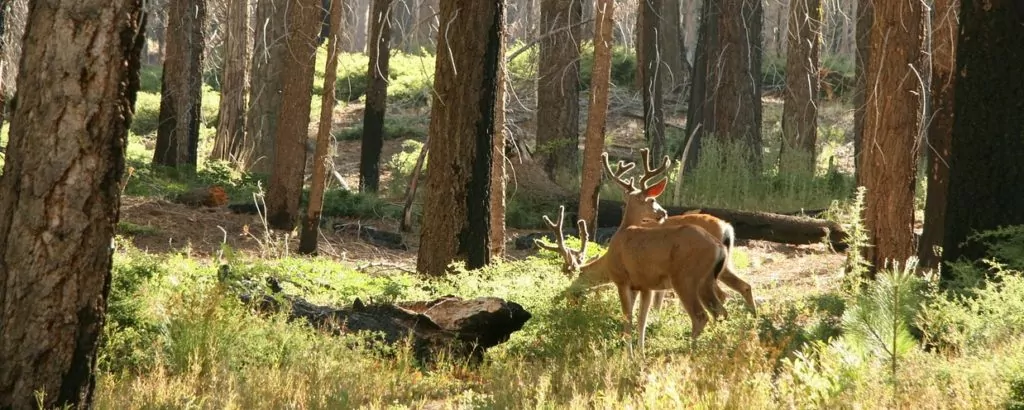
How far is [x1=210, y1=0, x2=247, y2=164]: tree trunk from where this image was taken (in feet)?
83.9

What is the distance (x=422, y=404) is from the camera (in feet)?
25.5

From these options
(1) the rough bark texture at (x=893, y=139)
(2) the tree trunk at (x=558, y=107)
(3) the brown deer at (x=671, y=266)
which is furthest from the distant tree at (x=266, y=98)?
(3) the brown deer at (x=671, y=266)

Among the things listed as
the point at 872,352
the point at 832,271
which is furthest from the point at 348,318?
the point at 832,271

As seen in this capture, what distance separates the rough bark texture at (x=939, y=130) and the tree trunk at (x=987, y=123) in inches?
82.5

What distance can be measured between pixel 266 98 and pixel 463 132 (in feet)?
42.3

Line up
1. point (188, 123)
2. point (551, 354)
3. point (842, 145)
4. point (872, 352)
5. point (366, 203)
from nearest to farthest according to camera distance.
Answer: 1. point (872, 352)
2. point (551, 354)
3. point (366, 203)
4. point (188, 123)
5. point (842, 145)

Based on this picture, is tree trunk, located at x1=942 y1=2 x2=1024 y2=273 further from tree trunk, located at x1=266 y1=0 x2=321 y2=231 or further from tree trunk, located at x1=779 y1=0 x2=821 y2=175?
tree trunk, located at x1=779 y1=0 x2=821 y2=175

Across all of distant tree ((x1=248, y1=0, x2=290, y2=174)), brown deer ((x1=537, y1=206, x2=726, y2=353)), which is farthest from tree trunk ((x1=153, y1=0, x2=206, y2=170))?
brown deer ((x1=537, y1=206, x2=726, y2=353))

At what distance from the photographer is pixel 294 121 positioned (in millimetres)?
18391

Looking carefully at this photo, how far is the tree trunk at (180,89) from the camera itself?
78.8 ft

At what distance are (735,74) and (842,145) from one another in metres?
10.6

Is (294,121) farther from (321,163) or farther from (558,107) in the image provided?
(558,107)

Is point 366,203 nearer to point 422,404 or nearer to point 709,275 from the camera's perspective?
point 709,275

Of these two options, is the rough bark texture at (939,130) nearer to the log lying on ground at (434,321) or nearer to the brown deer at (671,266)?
the brown deer at (671,266)
